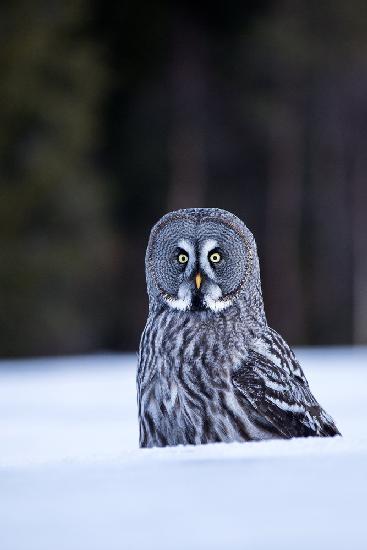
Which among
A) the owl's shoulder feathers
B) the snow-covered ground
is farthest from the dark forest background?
the snow-covered ground

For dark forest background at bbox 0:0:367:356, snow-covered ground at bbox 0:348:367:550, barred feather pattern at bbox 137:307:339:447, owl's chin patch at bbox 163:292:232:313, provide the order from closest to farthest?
snow-covered ground at bbox 0:348:367:550, barred feather pattern at bbox 137:307:339:447, owl's chin patch at bbox 163:292:232:313, dark forest background at bbox 0:0:367:356

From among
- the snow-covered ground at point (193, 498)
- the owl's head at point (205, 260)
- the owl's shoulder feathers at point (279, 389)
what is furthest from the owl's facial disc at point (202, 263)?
the snow-covered ground at point (193, 498)

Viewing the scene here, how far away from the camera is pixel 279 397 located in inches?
122

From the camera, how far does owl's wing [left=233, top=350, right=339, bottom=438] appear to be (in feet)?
9.96

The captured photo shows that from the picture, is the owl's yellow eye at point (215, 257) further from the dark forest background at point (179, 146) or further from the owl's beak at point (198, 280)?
the dark forest background at point (179, 146)

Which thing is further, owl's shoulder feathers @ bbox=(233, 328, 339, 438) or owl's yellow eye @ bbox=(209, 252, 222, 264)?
owl's yellow eye @ bbox=(209, 252, 222, 264)

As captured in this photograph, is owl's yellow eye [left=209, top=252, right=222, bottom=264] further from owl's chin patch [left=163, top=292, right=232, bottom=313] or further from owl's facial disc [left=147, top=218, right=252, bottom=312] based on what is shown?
owl's chin patch [left=163, top=292, right=232, bottom=313]

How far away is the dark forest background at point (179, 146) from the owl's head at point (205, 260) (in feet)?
39.5

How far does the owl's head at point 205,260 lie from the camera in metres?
3.27

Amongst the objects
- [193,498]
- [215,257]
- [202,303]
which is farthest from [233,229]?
[193,498]

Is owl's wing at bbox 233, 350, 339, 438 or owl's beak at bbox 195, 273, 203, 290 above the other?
owl's beak at bbox 195, 273, 203, 290

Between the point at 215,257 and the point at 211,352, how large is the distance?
0.35 meters

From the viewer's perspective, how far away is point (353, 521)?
1.44 meters

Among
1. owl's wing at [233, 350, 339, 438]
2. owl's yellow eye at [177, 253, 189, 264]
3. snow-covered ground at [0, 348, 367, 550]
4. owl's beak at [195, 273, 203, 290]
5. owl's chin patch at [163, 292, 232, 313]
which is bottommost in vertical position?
owl's wing at [233, 350, 339, 438]
